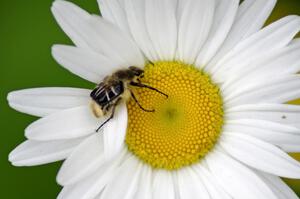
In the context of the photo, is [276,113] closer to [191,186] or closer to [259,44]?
[259,44]

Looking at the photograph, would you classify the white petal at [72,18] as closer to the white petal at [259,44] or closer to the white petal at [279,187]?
the white petal at [259,44]

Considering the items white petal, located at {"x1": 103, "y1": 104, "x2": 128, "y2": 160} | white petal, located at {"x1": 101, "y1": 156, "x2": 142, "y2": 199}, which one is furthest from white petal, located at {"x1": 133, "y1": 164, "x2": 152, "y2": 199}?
white petal, located at {"x1": 103, "y1": 104, "x2": 128, "y2": 160}

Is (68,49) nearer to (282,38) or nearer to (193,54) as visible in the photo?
(193,54)

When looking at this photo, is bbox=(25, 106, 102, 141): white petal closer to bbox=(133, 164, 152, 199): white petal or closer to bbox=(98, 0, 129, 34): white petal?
bbox=(133, 164, 152, 199): white petal

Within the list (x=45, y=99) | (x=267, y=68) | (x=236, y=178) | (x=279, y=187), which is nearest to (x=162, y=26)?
(x=267, y=68)

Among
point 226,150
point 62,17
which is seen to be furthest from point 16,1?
point 226,150

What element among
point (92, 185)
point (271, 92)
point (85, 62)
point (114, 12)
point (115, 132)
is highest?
point (114, 12)
